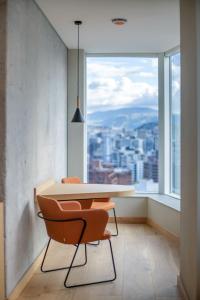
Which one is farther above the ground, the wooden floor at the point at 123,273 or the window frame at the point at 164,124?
the window frame at the point at 164,124

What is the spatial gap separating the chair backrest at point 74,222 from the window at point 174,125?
2567 mm

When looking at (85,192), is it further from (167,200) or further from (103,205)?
(167,200)

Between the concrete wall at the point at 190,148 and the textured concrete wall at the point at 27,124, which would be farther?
the textured concrete wall at the point at 27,124

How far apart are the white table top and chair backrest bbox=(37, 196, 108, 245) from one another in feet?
1.22

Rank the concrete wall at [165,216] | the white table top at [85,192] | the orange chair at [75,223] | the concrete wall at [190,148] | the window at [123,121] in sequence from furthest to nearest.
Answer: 1. the window at [123,121]
2. the concrete wall at [165,216]
3. the white table top at [85,192]
4. the orange chair at [75,223]
5. the concrete wall at [190,148]

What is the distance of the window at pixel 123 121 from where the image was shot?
5.94m

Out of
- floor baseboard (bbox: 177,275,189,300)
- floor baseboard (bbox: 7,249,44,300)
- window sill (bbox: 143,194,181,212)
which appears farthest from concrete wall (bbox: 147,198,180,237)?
floor baseboard (bbox: 7,249,44,300)

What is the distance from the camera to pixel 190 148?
2.79m

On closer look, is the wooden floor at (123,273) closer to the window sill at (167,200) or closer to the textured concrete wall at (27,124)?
the textured concrete wall at (27,124)

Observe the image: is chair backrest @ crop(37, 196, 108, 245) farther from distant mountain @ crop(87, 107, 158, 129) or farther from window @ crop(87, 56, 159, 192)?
distant mountain @ crop(87, 107, 158, 129)

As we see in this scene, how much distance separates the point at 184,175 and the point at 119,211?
284cm

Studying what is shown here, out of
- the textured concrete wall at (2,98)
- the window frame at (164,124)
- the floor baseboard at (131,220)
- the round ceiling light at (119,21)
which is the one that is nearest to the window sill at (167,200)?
the window frame at (164,124)

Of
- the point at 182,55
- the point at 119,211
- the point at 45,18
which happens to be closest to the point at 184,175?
the point at 182,55

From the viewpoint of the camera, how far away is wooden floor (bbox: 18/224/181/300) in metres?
3.11
